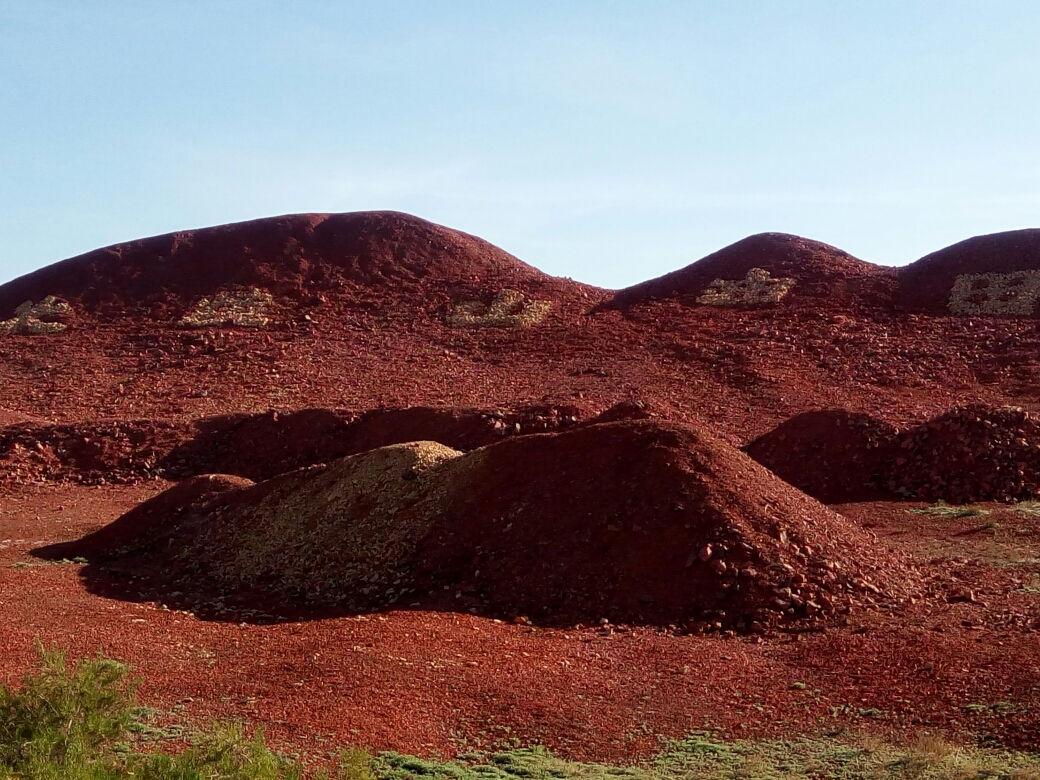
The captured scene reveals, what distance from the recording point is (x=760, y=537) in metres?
9.93

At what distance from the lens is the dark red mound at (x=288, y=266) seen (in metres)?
33.0

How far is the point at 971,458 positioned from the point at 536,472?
809 cm

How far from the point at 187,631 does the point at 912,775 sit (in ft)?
20.3

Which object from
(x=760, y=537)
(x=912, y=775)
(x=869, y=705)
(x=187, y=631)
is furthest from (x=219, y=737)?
(x=760, y=537)

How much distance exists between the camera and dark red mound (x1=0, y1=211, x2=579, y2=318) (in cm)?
3303

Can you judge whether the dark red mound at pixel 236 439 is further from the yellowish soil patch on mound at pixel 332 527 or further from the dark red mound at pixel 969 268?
the dark red mound at pixel 969 268

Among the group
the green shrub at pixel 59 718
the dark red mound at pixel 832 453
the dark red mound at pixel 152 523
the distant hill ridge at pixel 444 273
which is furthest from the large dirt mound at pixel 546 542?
the distant hill ridge at pixel 444 273

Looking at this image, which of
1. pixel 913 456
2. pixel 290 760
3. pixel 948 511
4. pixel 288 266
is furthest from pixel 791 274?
pixel 290 760

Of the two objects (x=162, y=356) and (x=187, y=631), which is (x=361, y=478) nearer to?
(x=187, y=631)

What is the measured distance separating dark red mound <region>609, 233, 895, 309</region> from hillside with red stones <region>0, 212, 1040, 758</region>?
154mm

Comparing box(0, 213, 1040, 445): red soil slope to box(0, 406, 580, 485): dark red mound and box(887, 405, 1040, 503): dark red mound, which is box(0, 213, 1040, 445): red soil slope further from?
box(887, 405, 1040, 503): dark red mound

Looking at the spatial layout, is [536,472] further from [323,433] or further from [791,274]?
[791,274]

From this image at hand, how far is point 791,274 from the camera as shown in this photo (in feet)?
105

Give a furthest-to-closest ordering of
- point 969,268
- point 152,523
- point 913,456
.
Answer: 1. point 969,268
2. point 913,456
3. point 152,523
